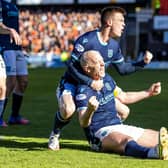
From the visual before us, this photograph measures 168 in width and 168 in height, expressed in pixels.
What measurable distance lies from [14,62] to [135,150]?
3.24 m

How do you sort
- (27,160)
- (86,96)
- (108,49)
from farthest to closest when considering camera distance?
(108,49) → (86,96) → (27,160)

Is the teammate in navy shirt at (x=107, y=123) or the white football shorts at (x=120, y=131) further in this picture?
the white football shorts at (x=120, y=131)

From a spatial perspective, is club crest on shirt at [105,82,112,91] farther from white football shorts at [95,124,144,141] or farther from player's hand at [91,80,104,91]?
white football shorts at [95,124,144,141]

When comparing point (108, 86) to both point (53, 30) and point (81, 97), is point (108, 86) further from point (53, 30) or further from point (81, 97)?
point (53, 30)

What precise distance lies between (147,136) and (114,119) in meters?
0.42

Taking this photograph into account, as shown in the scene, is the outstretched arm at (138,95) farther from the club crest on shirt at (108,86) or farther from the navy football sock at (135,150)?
the navy football sock at (135,150)

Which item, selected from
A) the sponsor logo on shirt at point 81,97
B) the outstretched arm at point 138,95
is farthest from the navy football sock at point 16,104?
the sponsor logo on shirt at point 81,97

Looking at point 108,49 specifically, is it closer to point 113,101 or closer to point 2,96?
point 113,101

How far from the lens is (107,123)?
6.35 metres

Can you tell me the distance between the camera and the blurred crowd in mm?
33969

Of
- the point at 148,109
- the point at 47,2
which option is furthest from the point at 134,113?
the point at 47,2

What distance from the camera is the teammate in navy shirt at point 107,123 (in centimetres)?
596

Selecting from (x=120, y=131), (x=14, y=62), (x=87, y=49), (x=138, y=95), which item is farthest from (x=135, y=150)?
(x=14, y=62)

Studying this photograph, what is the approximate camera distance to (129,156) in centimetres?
599
